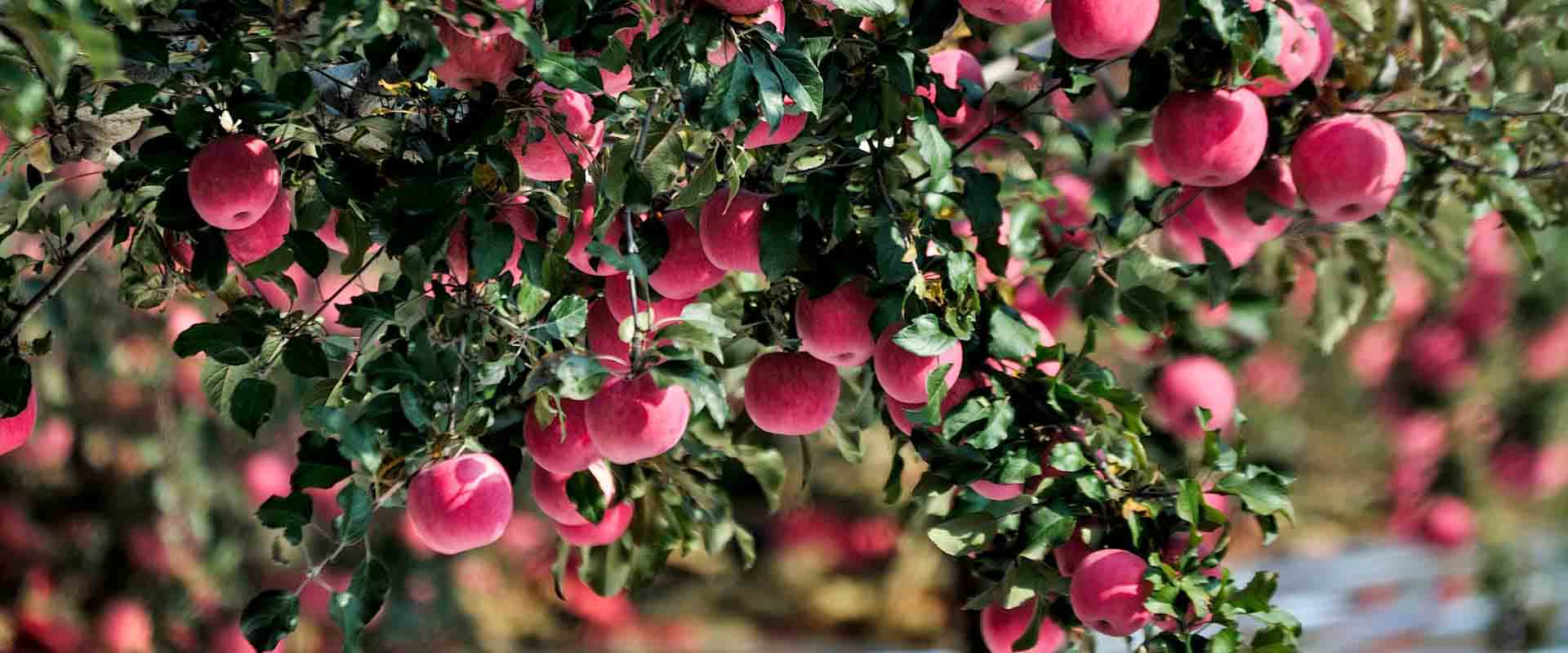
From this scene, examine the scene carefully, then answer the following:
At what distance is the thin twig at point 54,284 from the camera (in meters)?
0.93

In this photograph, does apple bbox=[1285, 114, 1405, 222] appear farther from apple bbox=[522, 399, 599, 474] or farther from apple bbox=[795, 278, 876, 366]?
apple bbox=[522, 399, 599, 474]

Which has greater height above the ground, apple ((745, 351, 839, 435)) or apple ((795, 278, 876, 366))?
apple ((795, 278, 876, 366))

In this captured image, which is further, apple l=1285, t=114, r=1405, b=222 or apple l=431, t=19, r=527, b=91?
apple l=1285, t=114, r=1405, b=222

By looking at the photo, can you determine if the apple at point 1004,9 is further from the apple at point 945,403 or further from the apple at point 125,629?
the apple at point 125,629

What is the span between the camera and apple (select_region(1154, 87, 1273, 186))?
3.33ft

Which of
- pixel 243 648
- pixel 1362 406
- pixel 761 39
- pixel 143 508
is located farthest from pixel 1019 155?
pixel 1362 406

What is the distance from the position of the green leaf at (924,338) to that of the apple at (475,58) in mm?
274

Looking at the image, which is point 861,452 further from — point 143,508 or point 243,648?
point 143,508

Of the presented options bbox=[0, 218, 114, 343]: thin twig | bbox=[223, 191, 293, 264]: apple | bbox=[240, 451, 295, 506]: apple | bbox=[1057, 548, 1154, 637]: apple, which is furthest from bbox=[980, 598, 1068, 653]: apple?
bbox=[240, 451, 295, 506]: apple

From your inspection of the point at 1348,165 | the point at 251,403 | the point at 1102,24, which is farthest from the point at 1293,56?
the point at 251,403

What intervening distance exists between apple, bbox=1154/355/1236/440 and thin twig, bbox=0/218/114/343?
113cm

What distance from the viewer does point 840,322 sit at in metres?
0.93

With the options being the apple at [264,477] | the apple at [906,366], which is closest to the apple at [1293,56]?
the apple at [906,366]

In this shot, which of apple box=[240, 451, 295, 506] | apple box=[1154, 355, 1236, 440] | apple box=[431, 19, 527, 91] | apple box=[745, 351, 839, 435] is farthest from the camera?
apple box=[240, 451, 295, 506]
